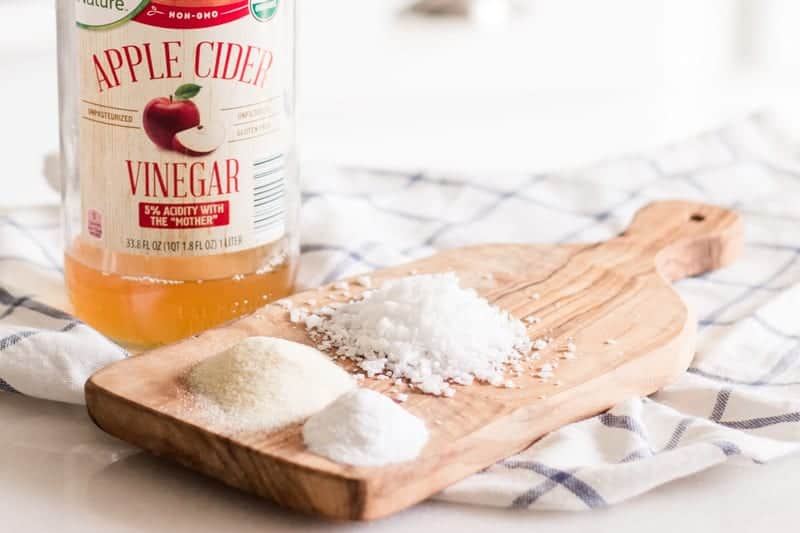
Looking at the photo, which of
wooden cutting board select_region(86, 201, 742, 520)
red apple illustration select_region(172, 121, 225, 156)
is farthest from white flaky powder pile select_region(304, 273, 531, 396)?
red apple illustration select_region(172, 121, 225, 156)

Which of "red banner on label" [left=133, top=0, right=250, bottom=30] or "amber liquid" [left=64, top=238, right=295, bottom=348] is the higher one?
"red banner on label" [left=133, top=0, right=250, bottom=30]

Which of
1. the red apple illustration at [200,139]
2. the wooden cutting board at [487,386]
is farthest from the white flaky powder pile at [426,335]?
the red apple illustration at [200,139]

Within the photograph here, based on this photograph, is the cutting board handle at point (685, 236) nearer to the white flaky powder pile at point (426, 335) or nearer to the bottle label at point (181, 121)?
the white flaky powder pile at point (426, 335)

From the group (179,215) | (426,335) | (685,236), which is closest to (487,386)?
(426,335)

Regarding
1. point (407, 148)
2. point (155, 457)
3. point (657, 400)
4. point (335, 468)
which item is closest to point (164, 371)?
point (155, 457)

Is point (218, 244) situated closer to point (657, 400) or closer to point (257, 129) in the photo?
point (257, 129)

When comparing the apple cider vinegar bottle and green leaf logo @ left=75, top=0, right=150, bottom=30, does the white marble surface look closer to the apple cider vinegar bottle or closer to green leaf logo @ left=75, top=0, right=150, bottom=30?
the apple cider vinegar bottle

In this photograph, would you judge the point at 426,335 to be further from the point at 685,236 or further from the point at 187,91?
the point at 685,236
